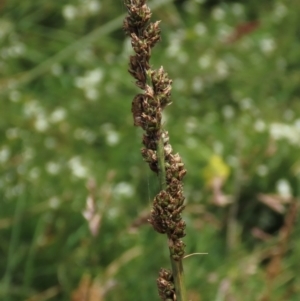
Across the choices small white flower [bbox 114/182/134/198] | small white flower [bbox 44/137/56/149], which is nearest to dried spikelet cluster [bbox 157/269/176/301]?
small white flower [bbox 114/182/134/198]

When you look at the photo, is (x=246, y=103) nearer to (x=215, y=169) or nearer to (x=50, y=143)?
(x=215, y=169)

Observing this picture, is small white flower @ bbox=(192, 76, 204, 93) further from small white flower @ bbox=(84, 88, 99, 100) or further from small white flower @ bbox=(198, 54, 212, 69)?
small white flower @ bbox=(84, 88, 99, 100)

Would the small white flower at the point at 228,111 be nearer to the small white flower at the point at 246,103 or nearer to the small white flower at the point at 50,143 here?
the small white flower at the point at 246,103

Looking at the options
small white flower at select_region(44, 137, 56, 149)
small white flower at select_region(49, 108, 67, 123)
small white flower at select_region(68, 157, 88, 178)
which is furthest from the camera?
small white flower at select_region(49, 108, 67, 123)

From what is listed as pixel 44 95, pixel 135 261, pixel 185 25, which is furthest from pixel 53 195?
pixel 185 25

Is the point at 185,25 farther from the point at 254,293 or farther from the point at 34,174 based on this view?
the point at 254,293

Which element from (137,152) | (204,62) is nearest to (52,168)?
(137,152)
